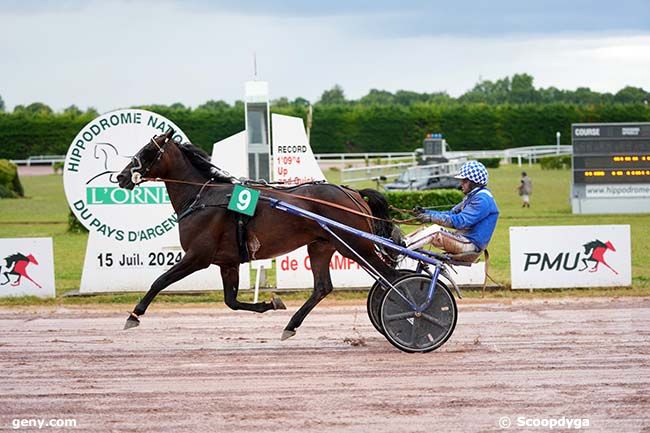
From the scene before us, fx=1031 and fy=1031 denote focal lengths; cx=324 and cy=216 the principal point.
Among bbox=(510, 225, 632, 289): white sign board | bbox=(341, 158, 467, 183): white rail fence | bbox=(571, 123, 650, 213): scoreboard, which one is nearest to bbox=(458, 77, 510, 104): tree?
bbox=(341, 158, 467, 183): white rail fence

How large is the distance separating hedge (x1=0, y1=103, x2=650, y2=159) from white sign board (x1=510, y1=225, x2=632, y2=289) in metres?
43.0

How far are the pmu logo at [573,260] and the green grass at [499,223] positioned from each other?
13.6 inches

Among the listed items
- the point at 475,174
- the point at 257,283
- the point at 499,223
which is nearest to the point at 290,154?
the point at 257,283

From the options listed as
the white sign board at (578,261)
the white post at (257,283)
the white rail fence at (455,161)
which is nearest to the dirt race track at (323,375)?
the white post at (257,283)

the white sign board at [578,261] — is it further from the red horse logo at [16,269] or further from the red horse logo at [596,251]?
the red horse logo at [16,269]

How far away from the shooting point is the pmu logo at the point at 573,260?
14734mm

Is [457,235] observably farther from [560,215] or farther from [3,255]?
Result: [560,215]

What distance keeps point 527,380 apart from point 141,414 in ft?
10.2

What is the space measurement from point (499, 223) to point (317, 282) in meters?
18.0

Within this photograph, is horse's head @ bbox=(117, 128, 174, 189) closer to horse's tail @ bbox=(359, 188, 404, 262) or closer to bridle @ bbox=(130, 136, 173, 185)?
bridle @ bbox=(130, 136, 173, 185)

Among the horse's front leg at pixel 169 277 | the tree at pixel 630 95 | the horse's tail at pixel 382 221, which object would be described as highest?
the tree at pixel 630 95

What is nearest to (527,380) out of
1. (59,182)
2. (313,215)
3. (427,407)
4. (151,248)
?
(427,407)

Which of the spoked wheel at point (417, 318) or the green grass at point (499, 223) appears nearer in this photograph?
the spoked wheel at point (417, 318)

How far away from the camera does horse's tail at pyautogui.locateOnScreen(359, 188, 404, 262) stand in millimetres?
9906
